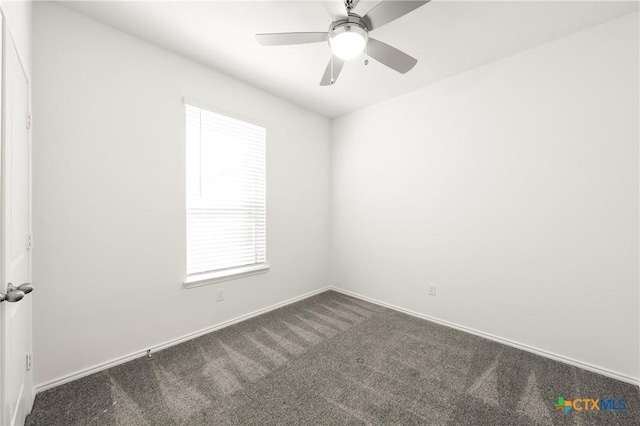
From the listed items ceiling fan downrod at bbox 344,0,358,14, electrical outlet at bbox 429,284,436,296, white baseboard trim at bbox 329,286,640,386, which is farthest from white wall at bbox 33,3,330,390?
electrical outlet at bbox 429,284,436,296

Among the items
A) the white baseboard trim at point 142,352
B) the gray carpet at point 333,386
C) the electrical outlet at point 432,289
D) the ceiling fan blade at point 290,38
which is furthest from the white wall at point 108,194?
the electrical outlet at point 432,289

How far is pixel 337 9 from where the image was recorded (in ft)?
5.88

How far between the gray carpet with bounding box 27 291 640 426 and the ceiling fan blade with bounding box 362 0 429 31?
92.9 inches

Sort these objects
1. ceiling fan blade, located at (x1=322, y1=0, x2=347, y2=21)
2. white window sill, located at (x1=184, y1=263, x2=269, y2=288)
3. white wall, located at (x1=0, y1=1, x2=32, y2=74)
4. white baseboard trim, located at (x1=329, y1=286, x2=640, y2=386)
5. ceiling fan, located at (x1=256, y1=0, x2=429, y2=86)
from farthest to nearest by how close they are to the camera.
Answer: white window sill, located at (x1=184, y1=263, x2=269, y2=288)
white baseboard trim, located at (x1=329, y1=286, x2=640, y2=386)
ceiling fan blade, located at (x1=322, y1=0, x2=347, y2=21)
ceiling fan, located at (x1=256, y1=0, x2=429, y2=86)
white wall, located at (x1=0, y1=1, x2=32, y2=74)

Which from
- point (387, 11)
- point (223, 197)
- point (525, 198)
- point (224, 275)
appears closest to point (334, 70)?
point (387, 11)

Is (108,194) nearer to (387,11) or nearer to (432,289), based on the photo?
(387,11)

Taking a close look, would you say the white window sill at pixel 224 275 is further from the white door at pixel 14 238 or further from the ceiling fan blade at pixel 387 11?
the ceiling fan blade at pixel 387 11

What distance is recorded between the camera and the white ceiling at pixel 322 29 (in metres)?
1.86

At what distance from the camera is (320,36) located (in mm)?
1718

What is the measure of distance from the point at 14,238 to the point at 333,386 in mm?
2063

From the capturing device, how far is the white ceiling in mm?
1864

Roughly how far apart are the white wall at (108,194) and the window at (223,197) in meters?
0.13

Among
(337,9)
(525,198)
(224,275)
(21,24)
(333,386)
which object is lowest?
(333,386)

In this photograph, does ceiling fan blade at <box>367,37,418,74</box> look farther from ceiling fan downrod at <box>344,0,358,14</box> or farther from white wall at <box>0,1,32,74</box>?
white wall at <box>0,1,32,74</box>
